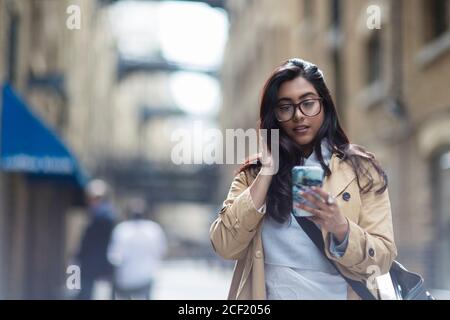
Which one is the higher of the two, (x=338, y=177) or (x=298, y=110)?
(x=298, y=110)

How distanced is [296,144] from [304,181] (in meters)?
0.24

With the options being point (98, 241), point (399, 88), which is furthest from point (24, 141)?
point (399, 88)

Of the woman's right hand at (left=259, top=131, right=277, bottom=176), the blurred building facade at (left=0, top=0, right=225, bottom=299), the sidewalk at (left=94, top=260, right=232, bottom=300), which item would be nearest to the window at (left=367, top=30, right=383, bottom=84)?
the blurred building facade at (left=0, top=0, right=225, bottom=299)

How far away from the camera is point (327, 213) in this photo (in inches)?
81.8

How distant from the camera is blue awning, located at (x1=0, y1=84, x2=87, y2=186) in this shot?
7.69 m

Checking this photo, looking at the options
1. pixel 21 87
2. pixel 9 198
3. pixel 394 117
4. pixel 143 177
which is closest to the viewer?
pixel 9 198

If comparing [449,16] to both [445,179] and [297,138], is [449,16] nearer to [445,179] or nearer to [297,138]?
[445,179]

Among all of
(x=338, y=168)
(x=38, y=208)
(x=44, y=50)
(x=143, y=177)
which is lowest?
(x=143, y=177)

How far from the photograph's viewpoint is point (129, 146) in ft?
199

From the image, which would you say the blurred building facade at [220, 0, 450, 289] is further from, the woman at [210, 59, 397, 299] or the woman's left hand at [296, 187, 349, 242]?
the woman's left hand at [296, 187, 349, 242]

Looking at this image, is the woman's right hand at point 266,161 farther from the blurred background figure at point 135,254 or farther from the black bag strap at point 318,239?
the blurred background figure at point 135,254

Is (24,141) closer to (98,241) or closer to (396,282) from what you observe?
(98,241)

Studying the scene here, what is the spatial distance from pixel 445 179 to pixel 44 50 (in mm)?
6456
